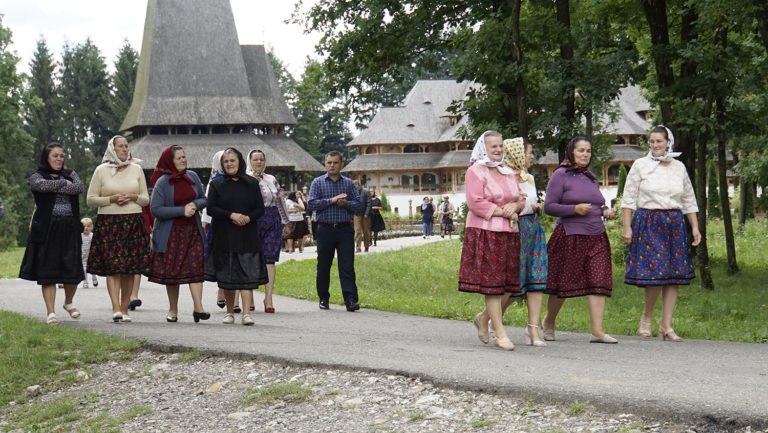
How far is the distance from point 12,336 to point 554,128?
324 inches

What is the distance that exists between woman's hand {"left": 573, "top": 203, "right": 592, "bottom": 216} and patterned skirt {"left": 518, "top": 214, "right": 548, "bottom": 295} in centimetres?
38

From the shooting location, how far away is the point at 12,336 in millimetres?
9508

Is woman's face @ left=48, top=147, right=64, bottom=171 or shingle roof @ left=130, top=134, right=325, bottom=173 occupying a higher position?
shingle roof @ left=130, top=134, right=325, bottom=173

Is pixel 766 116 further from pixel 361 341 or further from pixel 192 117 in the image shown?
pixel 192 117

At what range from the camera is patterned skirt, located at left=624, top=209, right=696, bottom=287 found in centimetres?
865

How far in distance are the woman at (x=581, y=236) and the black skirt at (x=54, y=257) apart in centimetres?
490

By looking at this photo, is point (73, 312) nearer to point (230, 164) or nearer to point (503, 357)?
point (230, 164)

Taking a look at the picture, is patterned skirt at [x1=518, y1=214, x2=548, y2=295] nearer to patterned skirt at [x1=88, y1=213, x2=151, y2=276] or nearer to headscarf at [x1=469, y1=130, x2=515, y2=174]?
headscarf at [x1=469, y1=130, x2=515, y2=174]

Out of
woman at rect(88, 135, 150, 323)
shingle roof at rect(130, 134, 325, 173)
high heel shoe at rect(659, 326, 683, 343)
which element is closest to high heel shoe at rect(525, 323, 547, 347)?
high heel shoe at rect(659, 326, 683, 343)

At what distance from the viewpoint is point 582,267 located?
8.45 m

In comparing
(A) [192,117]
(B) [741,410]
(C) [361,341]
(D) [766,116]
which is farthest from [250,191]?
(A) [192,117]

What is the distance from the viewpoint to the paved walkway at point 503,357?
5797 millimetres

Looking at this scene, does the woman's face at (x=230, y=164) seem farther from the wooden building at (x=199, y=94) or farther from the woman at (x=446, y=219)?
the wooden building at (x=199, y=94)

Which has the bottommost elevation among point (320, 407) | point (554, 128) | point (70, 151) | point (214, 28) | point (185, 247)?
point (320, 407)
